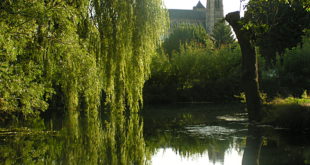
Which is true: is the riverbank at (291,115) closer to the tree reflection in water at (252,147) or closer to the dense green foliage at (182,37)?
the tree reflection in water at (252,147)

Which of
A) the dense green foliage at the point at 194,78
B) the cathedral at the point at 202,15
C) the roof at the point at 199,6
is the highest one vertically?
the roof at the point at 199,6

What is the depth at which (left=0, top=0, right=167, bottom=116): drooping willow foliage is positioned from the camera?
1091cm

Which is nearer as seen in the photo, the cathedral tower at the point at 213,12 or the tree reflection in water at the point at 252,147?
the tree reflection in water at the point at 252,147

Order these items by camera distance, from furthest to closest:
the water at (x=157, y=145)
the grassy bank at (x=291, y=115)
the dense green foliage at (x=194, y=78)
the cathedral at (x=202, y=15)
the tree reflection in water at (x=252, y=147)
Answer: the cathedral at (x=202, y=15)
the dense green foliage at (x=194, y=78)
the grassy bank at (x=291, y=115)
the water at (x=157, y=145)
the tree reflection in water at (x=252, y=147)

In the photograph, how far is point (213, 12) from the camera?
11656 centimetres

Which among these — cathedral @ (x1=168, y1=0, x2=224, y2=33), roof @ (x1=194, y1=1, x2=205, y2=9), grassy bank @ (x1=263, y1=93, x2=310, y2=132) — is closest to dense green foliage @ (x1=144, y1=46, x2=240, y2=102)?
grassy bank @ (x1=263, y1=93, x2=310, y2=132)

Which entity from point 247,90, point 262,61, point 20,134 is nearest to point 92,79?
point 20,134

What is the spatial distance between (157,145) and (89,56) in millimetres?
3142

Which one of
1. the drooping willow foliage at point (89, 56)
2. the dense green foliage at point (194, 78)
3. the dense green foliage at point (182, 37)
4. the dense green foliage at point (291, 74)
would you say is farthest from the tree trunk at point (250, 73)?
the dense green foliage at point (182, 37)

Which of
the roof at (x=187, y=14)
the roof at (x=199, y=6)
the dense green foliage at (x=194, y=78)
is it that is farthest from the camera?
the roof at (x=199, y=6)

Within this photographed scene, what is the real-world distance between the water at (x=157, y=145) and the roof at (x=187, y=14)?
347 feet

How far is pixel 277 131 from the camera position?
1464 cm

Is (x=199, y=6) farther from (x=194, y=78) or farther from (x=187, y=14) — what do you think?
(x=194, y=78)

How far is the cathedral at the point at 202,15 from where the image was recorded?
116750 millimetres
